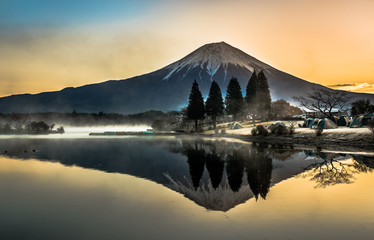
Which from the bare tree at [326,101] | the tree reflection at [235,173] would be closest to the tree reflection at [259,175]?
the tree reflection at [235,173]

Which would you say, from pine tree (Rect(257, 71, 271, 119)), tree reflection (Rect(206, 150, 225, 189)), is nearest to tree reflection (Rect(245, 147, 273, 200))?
tree reflection (Rect(206, 150, 225, 189))

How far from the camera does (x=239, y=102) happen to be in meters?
68.9

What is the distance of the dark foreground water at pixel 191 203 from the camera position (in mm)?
7234

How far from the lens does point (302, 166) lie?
17.1 m

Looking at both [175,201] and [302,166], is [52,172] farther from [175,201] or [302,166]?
[302,166]

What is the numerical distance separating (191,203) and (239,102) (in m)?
60.8

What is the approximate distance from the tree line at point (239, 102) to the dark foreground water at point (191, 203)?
4862 cm

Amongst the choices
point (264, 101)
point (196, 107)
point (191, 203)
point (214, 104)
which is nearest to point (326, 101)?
point (264, 101)

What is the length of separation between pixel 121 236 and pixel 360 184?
10.0 meters

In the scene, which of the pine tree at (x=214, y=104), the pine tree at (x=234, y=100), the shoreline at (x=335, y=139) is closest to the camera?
the shoreline at (x=335, y=139)

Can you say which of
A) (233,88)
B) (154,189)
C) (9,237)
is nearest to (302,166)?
(154,189)

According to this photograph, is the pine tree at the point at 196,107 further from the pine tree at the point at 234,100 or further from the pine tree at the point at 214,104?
the pine tree at the point at 234,100

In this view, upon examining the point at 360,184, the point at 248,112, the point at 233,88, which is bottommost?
the point at 360,184

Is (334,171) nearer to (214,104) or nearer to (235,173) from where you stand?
(235,173)
